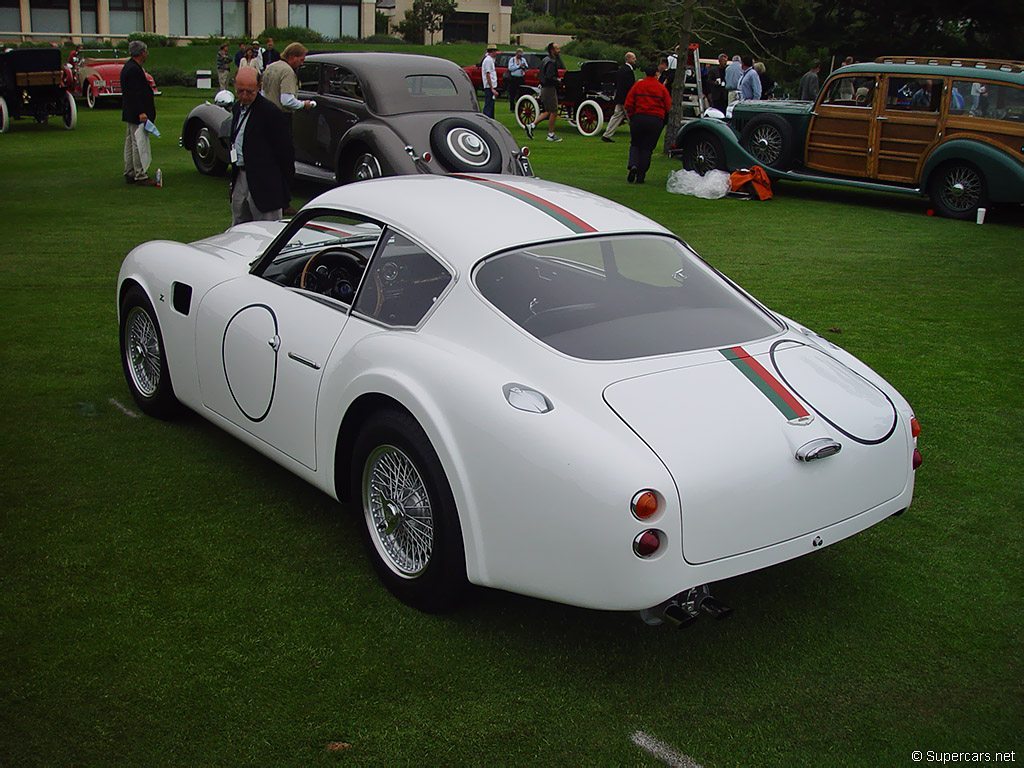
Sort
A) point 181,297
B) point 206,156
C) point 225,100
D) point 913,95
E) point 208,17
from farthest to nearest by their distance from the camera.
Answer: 1. point 208,17
2. point 225,100
3. point 206,156
4. point 913,95
5. point 181,297

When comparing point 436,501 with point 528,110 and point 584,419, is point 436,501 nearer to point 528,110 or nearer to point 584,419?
point 584,419

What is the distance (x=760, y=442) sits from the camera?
3.47 m

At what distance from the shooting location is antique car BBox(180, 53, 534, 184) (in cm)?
1190

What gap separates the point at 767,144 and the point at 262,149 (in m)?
9.40

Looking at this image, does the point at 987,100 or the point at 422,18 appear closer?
the point at 987,100

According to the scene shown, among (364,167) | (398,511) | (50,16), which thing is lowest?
(398,511)

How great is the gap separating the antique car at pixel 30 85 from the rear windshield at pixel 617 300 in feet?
61.6

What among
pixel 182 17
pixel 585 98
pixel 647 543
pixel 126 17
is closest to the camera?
pixel 647 543

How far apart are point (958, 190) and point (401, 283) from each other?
11.1 meters

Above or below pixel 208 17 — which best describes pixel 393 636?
below

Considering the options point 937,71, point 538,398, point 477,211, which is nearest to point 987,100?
point 937,71

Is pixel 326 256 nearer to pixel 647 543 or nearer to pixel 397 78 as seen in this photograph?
pixel 647 543

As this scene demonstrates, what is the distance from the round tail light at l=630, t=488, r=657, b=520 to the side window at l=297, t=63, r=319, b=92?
11079mm

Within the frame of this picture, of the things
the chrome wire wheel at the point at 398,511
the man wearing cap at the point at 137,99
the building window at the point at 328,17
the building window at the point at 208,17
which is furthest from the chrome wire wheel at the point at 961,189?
the building window at the point at 328,17
